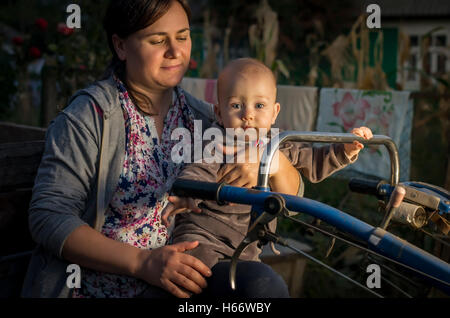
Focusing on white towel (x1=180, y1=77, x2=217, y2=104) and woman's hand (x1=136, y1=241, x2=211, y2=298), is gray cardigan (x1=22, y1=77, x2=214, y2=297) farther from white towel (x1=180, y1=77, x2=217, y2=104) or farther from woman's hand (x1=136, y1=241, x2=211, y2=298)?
white towel (x1=180, y1=77, x2=217, y2=104)

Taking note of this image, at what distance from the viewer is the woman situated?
1.78 meters

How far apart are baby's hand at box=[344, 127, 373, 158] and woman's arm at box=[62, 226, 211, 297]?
667 millimetres

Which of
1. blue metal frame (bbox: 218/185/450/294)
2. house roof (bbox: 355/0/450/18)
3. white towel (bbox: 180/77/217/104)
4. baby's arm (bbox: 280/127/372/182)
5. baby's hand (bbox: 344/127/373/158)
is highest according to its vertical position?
house roof (bbox: 355/0/450/18)

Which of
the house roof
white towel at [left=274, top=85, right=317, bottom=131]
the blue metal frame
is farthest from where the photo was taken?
the house roof

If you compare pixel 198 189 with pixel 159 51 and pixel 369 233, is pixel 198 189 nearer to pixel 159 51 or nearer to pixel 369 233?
pixel 369 233

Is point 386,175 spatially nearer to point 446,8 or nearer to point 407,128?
point 407,128

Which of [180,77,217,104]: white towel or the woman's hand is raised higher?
[180,77,217,104]: white towel

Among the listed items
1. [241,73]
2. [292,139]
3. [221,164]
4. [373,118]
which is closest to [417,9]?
[373,118]

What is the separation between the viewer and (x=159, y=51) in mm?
2162

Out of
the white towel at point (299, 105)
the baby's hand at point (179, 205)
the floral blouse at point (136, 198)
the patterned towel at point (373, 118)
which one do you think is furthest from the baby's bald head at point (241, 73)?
the white towel at point (299, 105)

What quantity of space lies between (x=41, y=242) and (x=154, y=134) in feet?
2.05

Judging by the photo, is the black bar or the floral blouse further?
the floral blouse

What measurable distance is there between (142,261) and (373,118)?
3.93 meters

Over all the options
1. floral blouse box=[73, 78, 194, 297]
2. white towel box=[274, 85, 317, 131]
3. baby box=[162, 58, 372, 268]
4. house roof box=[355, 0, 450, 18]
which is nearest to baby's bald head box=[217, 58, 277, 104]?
baby box=[162, 58, 372, 268]
